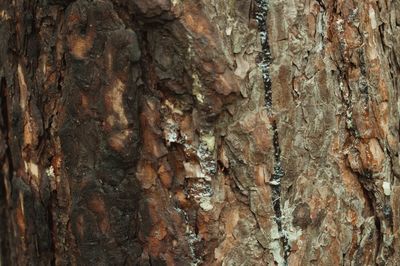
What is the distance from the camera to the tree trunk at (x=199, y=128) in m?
1.27

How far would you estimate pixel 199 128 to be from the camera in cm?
128

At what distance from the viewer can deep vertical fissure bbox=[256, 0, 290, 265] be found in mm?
1300

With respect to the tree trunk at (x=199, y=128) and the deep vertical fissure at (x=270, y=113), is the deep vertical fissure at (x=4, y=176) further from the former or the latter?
the deep vertical fissure at (x=270, y=113)

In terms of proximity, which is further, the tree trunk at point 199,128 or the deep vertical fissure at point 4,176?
the deep vertical fissure at point 4,176

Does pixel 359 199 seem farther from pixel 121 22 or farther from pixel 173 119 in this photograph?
pixel 121 22

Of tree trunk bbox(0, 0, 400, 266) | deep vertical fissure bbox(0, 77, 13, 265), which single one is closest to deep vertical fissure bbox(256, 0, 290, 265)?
tree trunk bbox(0, 0, 400, 266)

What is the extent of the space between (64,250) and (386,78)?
73 centimetres

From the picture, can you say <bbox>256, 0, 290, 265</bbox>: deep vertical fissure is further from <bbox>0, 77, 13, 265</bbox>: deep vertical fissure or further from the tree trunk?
<bbox>0, 77, 13, 265</bbox>: deep vertical fissure

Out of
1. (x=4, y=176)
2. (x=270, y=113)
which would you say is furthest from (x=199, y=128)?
(x=4, y=176)

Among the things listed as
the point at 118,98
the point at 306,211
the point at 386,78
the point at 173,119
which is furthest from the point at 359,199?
the point at 118,98

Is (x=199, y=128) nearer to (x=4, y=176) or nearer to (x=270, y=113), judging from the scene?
(x=270, y=113)

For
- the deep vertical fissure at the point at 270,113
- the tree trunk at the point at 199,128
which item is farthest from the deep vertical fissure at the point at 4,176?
the deep vertical fissure at the point at 270,113

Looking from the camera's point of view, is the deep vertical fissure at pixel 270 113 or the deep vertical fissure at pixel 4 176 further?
the deep vertical fissure at pixel 4 176

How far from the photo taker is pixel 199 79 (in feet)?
4.13
